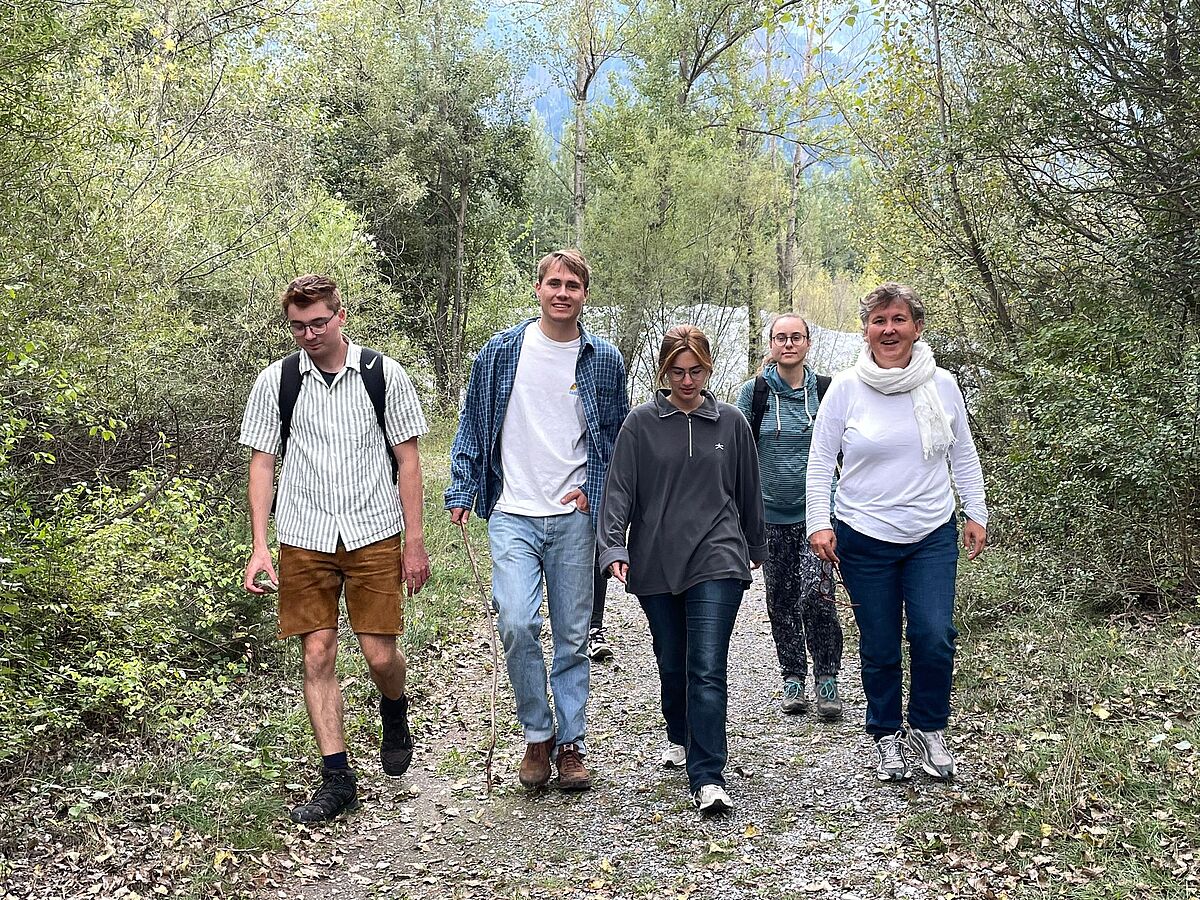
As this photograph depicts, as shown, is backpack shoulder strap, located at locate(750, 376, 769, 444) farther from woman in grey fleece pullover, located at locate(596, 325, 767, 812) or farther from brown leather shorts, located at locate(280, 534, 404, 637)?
brown leather shorts, located at locate(280, 534, 404, 637)

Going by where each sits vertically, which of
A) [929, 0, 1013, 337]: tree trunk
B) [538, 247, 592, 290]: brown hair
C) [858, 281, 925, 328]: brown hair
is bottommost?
[858, 281, 925, 328]: brown hair

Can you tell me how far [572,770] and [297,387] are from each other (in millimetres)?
2324

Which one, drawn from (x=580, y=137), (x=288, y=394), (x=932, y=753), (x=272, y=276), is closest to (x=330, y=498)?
(x=288, y=394)

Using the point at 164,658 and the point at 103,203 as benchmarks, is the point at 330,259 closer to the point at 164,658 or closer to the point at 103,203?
the point at 103,203

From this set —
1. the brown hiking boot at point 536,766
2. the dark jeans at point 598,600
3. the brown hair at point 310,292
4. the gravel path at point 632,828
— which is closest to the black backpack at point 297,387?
the brown hair at point 310,292

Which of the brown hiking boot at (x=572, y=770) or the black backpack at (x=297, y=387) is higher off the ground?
the black backpack at (x=297, y=387)

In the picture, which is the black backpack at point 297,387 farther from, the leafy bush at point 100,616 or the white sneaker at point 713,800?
the white sneaker at point 713,800

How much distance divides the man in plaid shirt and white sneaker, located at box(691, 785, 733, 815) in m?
0.69

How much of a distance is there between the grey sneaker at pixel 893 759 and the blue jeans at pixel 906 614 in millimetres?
49

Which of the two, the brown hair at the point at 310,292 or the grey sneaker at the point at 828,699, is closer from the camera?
the brown hair at the point at 310,292

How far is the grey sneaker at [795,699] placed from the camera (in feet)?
22.2

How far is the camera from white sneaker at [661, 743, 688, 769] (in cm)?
588

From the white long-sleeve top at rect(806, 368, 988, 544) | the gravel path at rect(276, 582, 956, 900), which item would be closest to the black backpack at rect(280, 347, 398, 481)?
the gravel path at rect(276, 582, 956, 900)

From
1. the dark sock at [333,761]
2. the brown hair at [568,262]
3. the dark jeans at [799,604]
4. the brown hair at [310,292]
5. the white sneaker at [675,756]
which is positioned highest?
the brown hair at [568,262]
